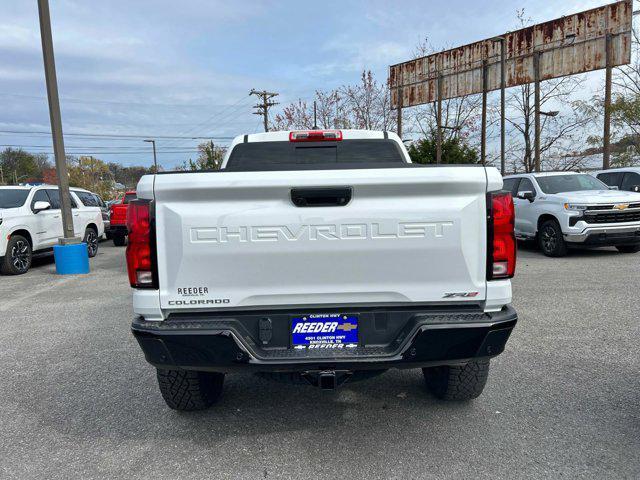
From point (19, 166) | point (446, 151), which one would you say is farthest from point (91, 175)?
point (446, 151)

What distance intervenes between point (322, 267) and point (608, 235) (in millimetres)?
9094

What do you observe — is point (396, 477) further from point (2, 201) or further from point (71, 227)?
point (2, 201)

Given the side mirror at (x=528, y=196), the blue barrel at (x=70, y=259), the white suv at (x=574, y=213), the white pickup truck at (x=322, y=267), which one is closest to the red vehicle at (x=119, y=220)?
Answer: the blue barrel at (x=70, y=259)

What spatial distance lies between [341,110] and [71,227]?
2891 centimetres

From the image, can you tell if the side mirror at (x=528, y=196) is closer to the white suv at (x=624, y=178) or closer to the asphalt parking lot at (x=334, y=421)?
the white suv at (x=624, y=178)

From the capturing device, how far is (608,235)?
953cm

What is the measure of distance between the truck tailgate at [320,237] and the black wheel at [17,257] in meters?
9.06

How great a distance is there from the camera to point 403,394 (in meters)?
3.59

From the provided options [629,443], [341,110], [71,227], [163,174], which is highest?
[341,110]

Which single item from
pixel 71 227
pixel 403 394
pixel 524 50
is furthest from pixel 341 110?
pixel 403 394

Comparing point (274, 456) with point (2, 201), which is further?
point (2, 201)

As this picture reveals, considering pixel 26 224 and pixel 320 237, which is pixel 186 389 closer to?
pixel 320 237

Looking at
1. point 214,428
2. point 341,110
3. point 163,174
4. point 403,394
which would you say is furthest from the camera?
point 341,110

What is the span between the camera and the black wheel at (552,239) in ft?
33.1
